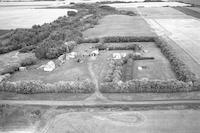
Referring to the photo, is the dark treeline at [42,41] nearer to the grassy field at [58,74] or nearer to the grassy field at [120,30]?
the grassy field at [120,30]

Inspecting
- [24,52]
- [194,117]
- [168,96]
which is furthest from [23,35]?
[194,117]

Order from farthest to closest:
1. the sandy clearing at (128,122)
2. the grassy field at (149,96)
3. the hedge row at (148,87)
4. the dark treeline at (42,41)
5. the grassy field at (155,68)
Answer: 1. the dark treeline at (42,41)
2. the grassy field at (155,68)
3. the hedge row at (148,87)
4. the grassy field at (149,96)
5. the sandy clearing at (128,122)

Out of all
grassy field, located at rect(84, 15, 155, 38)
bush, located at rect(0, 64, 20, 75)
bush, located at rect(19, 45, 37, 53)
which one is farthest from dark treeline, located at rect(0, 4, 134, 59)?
bush, located at rect(0, 64, 20, 75)

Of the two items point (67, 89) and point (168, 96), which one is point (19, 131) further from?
point (168, 96)

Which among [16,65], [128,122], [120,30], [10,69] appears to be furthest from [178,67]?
[120,30]

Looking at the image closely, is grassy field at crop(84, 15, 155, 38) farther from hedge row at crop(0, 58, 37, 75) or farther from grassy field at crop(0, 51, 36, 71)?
hedge row at crop(0, 58, 37, 75)

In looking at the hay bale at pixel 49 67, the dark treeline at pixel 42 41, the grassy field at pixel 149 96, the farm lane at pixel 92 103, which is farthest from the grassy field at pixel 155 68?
the dark treeline at pixel 42 41
